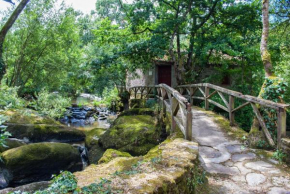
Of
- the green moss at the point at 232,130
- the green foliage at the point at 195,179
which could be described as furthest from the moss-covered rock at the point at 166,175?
the green moss at the point at 232,130

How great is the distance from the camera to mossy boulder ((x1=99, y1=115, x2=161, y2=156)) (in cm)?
593

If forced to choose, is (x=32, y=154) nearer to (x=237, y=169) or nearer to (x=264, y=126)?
(x=237, y=169)

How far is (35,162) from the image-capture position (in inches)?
220

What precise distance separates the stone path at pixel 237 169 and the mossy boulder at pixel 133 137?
1.49 m

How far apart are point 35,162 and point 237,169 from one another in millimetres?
4873

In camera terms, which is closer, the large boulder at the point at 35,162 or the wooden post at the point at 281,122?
the wooden post at the point at 281,122

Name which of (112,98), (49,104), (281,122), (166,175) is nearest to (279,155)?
(281,122)

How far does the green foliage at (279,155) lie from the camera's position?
11.9 ft

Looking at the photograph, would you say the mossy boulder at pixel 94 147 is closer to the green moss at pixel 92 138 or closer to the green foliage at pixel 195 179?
the green moss at pixel 92 138

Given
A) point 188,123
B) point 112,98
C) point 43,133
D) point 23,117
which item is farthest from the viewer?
point 112,98

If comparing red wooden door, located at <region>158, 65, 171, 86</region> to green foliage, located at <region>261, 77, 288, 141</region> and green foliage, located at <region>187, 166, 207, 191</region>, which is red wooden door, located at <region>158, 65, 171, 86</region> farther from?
green foliage, located at <region>187, 166, 207, 191</region>

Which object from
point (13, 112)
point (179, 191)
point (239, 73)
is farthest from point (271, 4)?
point (13, 112)

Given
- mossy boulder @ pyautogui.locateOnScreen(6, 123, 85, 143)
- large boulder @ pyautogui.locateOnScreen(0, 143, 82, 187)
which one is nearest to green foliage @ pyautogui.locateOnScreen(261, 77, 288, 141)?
large boulder @ pyautogui.locateOnScreen(0, 143, 82, 187)

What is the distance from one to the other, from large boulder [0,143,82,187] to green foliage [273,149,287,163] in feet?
16.6
